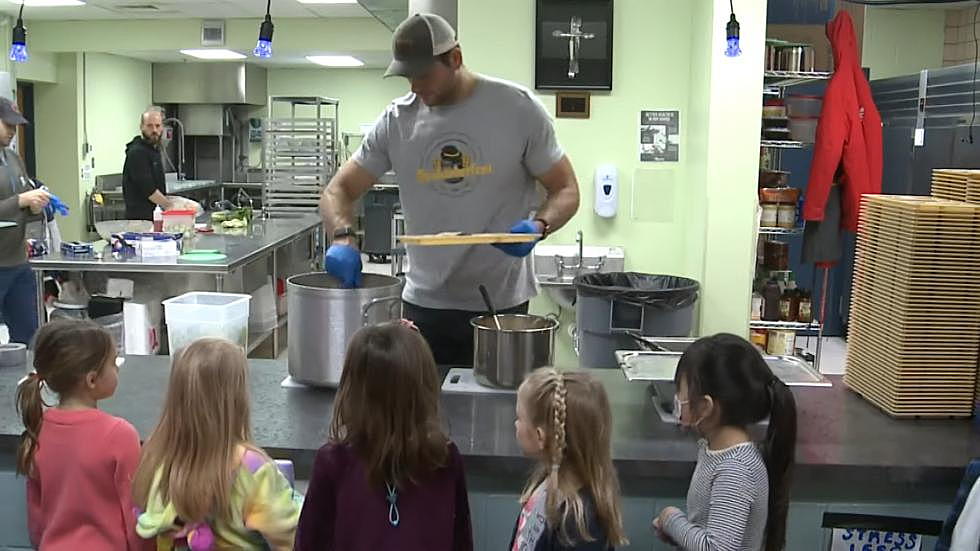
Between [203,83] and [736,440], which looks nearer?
[736,440]

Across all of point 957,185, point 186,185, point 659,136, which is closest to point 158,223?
point 659,136

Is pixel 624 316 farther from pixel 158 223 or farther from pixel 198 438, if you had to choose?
pixel 158 223

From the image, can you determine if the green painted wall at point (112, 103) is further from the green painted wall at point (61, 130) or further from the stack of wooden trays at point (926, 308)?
the stack of wooden trays at point (926, 308)

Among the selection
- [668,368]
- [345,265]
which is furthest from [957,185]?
[345,265]

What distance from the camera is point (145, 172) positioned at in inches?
263

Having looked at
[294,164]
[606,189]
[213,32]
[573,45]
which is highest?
[213,32]

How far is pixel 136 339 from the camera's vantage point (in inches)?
194

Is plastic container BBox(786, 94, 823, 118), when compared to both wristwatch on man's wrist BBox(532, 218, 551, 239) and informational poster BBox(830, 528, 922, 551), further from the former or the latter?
informational poster BBox(830, 528, 922, 551)

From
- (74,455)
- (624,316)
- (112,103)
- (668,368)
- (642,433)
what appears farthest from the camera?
(112,103)

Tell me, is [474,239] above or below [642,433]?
above

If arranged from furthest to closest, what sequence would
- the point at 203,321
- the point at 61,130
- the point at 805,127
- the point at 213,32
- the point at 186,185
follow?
the point at 186,185, the point at 61,130, the point at 213,32, the point at 805,127, the point at 203,321

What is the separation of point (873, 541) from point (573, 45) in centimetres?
327

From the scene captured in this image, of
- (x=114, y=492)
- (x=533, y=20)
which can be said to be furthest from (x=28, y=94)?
(x=114, y=492)

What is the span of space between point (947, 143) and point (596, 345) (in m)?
2.76
